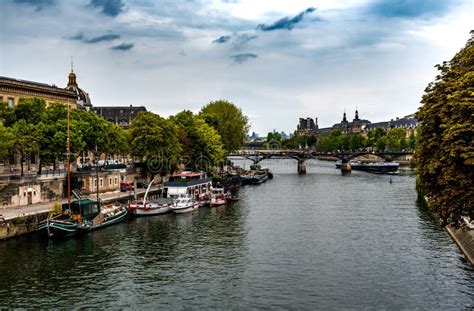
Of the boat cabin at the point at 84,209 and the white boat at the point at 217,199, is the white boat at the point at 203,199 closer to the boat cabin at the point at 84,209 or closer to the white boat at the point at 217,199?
the white boat at the point at 217,199

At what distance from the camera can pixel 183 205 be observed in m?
74.9

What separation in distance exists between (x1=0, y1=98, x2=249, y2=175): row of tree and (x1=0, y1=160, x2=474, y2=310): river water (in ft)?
50.4

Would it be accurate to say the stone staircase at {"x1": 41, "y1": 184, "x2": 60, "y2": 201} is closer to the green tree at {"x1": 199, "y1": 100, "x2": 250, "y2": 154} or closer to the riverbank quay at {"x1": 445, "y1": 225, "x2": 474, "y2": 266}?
the riverbank quay at {"x1": 445, "y1": 225, "x2": 474, "y2": 266}

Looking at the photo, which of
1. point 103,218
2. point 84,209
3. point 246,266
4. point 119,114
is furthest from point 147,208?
point 119,114

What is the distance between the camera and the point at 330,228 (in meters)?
61.6

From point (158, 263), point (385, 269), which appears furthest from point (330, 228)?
point (158, 263)

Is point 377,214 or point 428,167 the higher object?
point 428,167

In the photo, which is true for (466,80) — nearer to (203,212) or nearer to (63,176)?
(203,212)

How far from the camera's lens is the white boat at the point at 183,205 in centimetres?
7394

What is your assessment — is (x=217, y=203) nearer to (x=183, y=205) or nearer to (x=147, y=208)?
(x=183, y=205)

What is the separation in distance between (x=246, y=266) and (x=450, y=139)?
62.9ft

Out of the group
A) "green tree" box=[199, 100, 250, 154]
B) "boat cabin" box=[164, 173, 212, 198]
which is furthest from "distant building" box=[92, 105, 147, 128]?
"boat cabin" box=[164, 173, 212, 198]

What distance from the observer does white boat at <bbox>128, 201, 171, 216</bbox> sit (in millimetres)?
70000

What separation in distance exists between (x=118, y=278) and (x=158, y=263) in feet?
17.1
